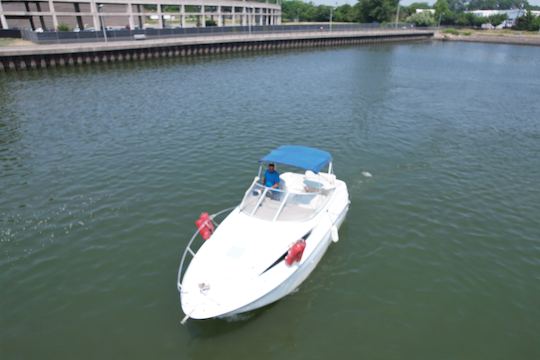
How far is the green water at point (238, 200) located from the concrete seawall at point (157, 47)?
1307 cm

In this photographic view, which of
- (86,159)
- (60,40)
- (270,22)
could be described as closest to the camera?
(86,159)

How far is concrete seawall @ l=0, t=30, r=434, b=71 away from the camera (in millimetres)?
44219

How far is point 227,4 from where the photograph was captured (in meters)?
86.2

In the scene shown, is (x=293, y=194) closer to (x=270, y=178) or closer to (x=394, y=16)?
(x=270, y=178)

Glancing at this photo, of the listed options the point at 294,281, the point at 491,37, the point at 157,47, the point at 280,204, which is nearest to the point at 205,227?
the point at 280,204

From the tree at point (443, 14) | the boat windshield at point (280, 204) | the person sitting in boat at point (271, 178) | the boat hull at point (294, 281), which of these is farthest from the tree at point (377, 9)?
the boat hull at point (294, 281)

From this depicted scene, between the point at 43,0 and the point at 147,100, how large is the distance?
46.6 metres

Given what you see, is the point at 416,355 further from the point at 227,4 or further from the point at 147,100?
the point at 227,4

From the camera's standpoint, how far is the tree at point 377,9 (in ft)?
397

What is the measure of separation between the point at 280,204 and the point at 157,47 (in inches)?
2013

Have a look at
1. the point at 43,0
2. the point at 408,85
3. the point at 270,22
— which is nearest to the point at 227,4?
the point at 270,22

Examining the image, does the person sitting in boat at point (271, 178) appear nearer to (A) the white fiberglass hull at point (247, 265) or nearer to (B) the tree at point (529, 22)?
(A) the white fiberglass hull at point (247, 265)

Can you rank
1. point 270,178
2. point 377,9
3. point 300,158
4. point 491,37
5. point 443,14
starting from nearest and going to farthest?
point 270,178 → point 300,158 → point 491,37 → point 377,9 → point 443,14

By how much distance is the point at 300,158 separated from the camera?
14.3m
